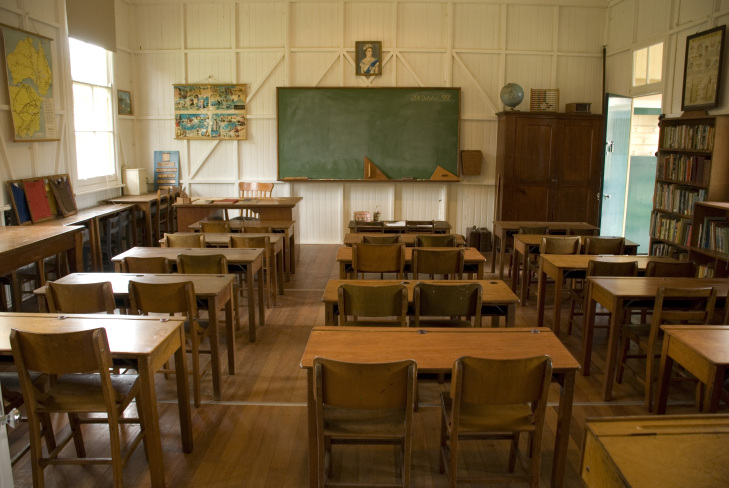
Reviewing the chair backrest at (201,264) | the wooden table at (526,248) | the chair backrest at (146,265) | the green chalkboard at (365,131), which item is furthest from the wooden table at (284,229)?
the wooden table at (526,248)

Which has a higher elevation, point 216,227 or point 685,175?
point 685,175

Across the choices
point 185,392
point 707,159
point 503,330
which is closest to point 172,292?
point 185,392

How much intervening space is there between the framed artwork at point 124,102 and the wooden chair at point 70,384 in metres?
7.15

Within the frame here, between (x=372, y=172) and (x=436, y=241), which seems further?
(x=372, y=172)

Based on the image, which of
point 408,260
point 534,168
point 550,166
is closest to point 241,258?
point 408,260

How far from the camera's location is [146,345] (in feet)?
9.07

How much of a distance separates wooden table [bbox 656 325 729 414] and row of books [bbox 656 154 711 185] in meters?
3.71

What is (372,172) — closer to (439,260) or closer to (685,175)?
(685,175)

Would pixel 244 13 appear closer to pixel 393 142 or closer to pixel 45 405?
pixel 393 142

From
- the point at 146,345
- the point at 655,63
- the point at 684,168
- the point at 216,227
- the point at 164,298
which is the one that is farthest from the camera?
the point at 655,63

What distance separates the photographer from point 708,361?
278 cm

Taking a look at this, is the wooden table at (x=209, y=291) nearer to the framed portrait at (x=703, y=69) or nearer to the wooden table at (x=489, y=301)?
the wooden table at (x=489, y=301)

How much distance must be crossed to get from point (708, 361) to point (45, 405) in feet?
10.5

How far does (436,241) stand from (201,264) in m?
2.37
